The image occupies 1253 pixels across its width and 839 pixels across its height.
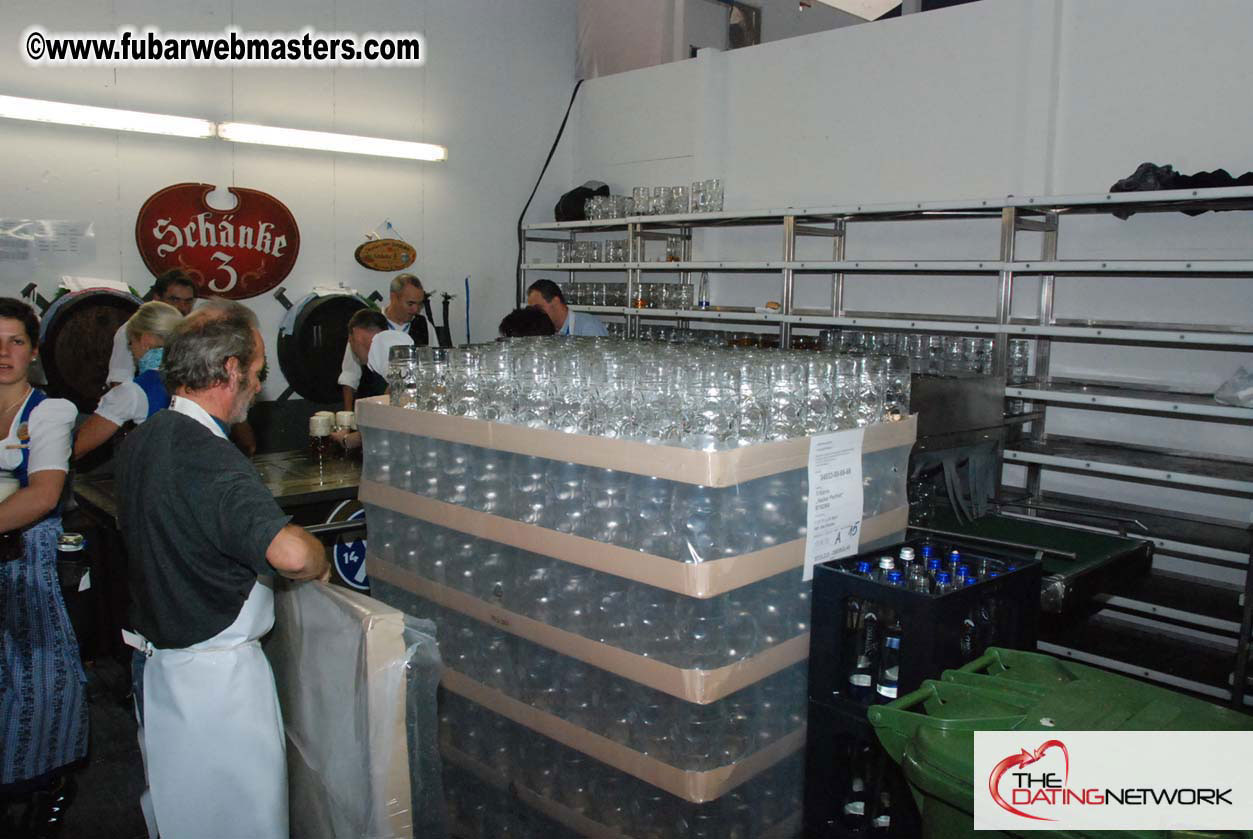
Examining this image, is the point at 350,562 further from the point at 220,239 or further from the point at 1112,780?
the point at 1112,780

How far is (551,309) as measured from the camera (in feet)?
18.4

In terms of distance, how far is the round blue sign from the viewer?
4500mm

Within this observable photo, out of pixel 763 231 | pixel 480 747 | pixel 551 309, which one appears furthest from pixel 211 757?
pixel 763 231

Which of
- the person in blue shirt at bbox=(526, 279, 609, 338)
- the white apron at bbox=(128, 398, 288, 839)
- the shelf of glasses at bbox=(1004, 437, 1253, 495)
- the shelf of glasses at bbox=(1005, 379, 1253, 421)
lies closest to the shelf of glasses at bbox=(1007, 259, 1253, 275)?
the shelf of glasses at bbox=(1005, 379, 1253, 421)

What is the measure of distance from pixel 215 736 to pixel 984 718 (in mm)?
1785

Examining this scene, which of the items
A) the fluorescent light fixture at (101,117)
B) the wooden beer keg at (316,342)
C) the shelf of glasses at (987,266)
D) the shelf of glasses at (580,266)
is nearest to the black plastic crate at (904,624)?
the shelf of glasses at (987,266)

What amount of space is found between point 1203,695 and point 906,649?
2.45 meters

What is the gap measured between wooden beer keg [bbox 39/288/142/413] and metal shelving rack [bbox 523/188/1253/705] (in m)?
3.53

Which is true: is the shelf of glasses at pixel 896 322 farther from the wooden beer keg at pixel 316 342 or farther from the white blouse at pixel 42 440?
the white blouse at pixel 42 440

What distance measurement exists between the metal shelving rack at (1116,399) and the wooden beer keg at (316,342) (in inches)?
97.7

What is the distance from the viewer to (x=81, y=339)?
5.06m

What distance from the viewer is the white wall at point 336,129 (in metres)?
5.23

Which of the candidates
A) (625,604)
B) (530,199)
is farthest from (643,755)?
(530,199)

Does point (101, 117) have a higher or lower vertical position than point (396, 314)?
higher
